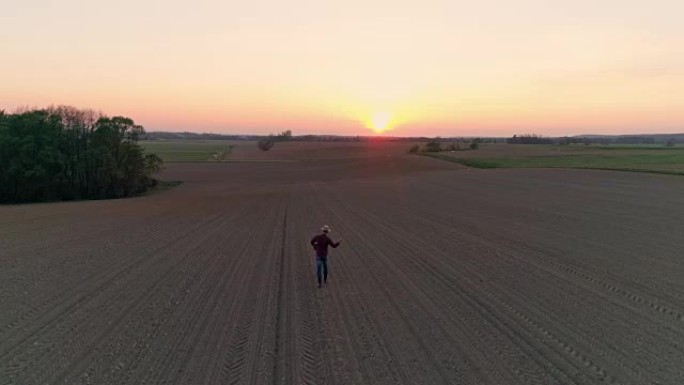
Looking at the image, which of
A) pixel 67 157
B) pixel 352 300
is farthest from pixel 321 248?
pixel 67 157

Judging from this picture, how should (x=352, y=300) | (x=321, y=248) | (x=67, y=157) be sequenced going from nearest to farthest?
(x=352, y=300), (x=321, y=248), (x=67, y=157)

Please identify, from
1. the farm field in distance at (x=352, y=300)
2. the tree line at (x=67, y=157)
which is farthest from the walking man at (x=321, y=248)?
the tree line at (x=67, y=157)

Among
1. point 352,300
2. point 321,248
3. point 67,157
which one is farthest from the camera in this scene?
point 67,157

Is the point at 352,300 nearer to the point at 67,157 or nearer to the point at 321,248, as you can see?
the point at 321,248

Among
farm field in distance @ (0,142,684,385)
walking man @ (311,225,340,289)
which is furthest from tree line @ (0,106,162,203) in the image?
walking man @ (311,225,340,289)

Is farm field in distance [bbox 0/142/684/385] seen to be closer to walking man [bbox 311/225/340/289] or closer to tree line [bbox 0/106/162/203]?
walking man [bbox 311/225/340/289]

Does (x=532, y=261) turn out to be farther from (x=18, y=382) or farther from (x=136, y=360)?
(x=18, y=382)

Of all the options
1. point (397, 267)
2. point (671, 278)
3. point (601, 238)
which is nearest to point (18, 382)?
point (397, 267)
